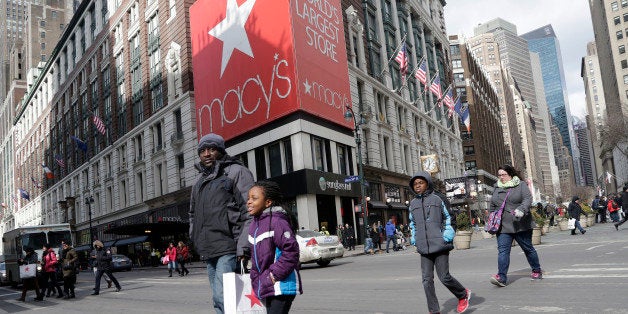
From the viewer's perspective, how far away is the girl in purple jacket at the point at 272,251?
4047 mm

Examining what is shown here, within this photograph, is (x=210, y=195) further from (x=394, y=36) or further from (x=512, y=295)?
(x=394, y=36)

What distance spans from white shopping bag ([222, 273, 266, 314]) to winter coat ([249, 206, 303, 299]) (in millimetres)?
70

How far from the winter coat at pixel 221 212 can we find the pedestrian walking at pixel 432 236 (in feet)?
7.99

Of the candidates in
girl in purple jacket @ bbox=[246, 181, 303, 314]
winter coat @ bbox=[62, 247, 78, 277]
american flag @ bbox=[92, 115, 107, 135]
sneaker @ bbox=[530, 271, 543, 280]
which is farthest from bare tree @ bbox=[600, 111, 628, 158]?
girl in purple jacket @ bbox=[246, 181, 303, 314]

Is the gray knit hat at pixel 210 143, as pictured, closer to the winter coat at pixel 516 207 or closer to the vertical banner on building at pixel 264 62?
the winter coat at pixel 516 207

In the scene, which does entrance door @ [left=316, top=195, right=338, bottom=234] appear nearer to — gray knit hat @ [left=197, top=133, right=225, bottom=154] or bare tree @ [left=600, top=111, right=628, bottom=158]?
gray knit hat @ [left=197, top=133, right=225, bottom=154]

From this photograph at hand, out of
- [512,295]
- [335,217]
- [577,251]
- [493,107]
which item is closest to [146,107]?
[335,217]

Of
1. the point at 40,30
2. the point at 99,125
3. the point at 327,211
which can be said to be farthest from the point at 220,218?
the point at 40,30

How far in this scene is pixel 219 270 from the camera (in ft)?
16.5

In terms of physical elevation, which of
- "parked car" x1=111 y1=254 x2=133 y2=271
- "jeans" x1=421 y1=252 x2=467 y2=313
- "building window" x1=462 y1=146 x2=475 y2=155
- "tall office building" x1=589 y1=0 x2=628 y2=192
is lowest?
"parked car" x1=111 y1=254 x2=133 y2=271

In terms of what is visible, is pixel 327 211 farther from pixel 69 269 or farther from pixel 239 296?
pixel 239 296

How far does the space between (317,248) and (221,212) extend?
588 inches

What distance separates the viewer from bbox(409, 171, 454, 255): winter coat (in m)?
6.42

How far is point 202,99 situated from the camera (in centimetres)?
3900
